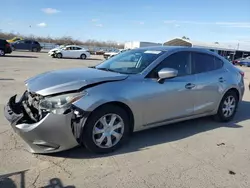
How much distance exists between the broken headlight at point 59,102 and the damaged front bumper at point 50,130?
0.08 m

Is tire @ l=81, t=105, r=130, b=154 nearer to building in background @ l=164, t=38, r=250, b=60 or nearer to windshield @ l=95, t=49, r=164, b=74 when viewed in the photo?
windshield @ l=95, t=49, r=164, b=74

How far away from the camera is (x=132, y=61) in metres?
5.25

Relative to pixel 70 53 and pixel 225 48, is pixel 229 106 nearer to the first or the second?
pixel 70 53

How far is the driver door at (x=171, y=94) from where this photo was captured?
A: 4668 mm

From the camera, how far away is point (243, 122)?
257 inches

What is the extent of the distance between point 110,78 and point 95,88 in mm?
361

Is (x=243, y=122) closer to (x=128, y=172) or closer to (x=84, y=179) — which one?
(x=128, y=172)

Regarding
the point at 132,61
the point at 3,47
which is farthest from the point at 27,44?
the point at 132,61

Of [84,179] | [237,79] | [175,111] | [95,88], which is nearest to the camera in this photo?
[84,179]

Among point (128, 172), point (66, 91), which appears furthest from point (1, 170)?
point (128, 172)

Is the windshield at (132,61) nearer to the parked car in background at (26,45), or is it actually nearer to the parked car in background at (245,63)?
the parked car in background at (26,45)

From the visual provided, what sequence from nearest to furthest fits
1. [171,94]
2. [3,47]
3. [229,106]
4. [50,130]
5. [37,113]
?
[50,130]
[37,113]
[171,94]
[229,106]
[3,47]

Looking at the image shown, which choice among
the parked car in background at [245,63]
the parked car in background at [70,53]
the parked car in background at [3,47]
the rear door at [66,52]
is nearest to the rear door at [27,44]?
the parked car in background at [70,53]

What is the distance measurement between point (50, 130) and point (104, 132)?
2.66ft
